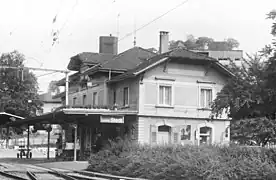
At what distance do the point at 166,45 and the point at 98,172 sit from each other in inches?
824

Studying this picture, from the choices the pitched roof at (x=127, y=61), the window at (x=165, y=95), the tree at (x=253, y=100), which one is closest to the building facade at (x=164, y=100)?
the window at (x=165, y=95)

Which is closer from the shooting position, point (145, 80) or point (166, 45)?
point (145, 80)

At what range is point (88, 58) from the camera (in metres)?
44.1

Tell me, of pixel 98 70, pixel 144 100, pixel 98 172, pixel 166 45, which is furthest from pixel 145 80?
pixel 98 172

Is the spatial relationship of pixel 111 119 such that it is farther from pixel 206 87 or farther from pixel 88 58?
pixel 88 58

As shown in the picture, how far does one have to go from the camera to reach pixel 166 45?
4269 cm

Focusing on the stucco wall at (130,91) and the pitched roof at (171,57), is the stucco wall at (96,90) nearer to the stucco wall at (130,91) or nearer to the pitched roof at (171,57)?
the stucco wall at (130,91)

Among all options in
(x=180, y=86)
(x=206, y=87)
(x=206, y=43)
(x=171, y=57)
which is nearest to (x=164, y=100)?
(x=180, y=86)

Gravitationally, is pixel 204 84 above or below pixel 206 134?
above

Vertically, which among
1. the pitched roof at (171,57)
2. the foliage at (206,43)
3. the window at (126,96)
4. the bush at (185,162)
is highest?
the foliage at (206,43)

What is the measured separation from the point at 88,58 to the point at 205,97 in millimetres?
11105

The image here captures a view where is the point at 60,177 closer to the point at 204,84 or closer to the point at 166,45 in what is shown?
the point at 204,84

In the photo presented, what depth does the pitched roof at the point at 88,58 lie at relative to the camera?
43875mm

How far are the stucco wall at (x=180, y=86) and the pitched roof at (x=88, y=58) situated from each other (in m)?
9.05
